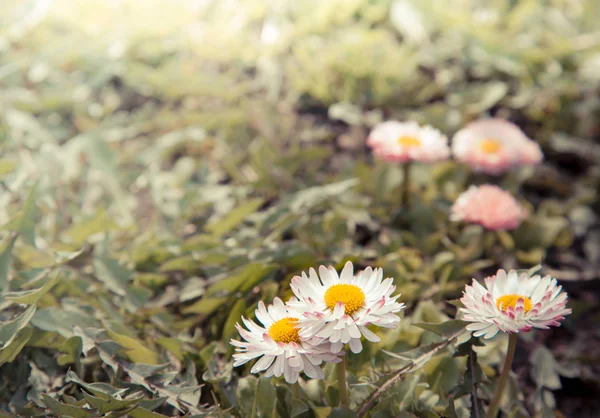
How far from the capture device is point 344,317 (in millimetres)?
862

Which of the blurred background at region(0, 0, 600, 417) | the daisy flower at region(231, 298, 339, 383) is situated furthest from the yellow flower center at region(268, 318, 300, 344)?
the blurred background at region(0, 0, 600, 417)

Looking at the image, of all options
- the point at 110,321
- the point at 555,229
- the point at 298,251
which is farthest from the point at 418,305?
the point at 110,321

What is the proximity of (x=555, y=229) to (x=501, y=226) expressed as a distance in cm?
28

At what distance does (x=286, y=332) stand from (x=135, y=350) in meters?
0.36

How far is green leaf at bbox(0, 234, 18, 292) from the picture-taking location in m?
1.18

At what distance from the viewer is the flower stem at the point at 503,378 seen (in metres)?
0.93

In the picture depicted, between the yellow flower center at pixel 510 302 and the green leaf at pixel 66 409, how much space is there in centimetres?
62

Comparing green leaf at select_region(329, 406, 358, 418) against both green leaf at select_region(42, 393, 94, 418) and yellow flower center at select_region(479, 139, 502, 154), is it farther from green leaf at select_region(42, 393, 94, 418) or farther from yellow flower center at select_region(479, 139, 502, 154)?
yellow flower center at select_region(479, 139, 502, 154)

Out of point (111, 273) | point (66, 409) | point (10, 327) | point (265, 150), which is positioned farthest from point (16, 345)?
point (265, 150)

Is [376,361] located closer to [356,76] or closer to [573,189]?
[573,189]

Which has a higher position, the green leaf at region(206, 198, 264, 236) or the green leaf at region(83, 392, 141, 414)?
the green leaf at region(83, 392, 141, 414)

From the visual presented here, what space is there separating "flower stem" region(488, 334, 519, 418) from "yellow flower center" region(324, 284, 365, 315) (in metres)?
0.23

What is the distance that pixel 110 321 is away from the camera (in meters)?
1.15

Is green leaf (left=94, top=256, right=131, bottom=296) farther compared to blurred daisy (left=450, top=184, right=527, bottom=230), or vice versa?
blurred daisy (left=450, top=184, right=527, bottom=230)
